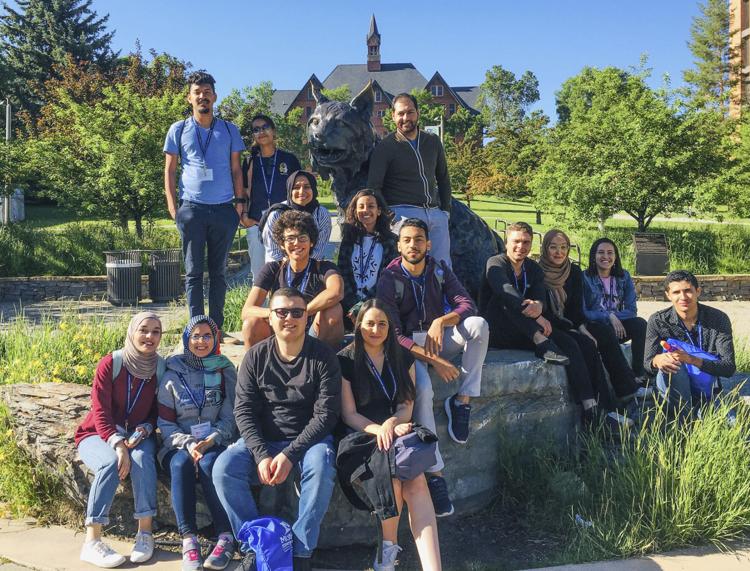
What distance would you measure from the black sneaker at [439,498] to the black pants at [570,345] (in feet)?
4.70

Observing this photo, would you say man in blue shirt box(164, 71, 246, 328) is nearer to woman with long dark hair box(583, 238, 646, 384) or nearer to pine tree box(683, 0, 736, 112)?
woman with long dark hair box(583, 238, 646, 384)

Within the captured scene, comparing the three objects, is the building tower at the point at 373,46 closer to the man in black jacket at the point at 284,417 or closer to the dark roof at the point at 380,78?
the dark roof at the point at 380,78

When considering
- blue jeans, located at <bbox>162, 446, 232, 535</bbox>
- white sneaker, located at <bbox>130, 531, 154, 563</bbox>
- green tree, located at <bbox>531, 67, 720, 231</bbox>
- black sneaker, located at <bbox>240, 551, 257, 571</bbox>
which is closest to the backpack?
blue jeans, located at <bbox>162, 446, 232, 535</bbox>

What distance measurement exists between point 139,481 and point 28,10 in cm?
3705

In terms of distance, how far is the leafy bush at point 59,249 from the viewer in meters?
14.5

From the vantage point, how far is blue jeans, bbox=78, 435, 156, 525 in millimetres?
3553

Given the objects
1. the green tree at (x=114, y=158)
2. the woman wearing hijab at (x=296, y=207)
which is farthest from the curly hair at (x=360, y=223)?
the green tree at (x=114, y=158)

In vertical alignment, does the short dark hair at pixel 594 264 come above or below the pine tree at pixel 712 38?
below

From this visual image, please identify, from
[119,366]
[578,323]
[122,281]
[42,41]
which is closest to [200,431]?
[119,366]

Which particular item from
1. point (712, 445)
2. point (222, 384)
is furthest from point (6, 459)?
point (712, 445)

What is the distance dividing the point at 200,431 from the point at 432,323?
4.93ft

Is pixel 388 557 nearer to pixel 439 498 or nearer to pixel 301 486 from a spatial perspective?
pixel 439 498

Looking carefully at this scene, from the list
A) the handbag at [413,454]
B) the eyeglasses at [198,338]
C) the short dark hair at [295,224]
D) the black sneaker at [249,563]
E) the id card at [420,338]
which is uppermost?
the short dark hair at [295,224]

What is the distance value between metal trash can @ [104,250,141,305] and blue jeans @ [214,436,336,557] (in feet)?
32.2
